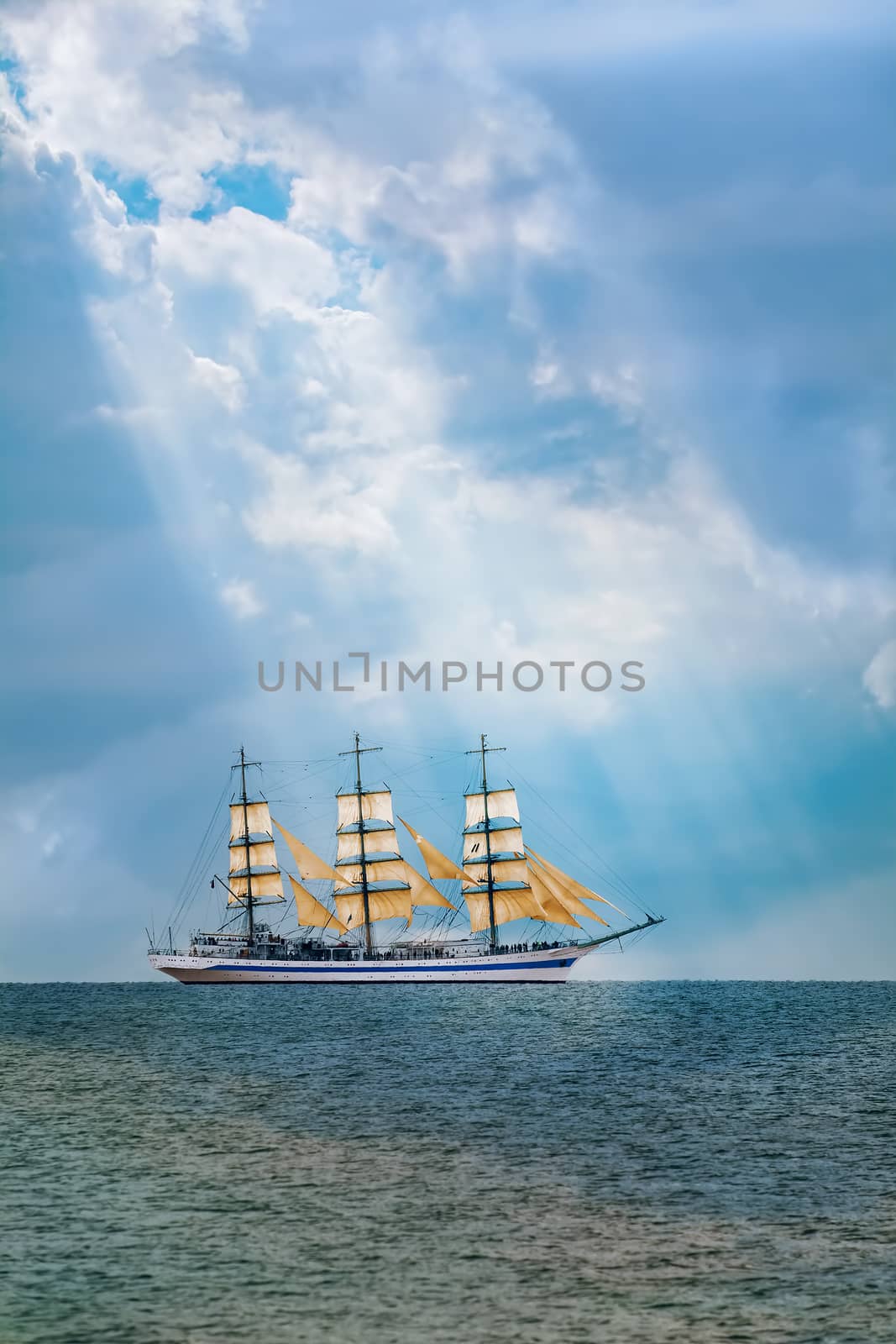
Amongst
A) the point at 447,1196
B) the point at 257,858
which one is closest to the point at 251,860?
the point at 257,858

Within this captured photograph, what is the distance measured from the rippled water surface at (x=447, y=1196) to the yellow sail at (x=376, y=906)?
8572 centimetres

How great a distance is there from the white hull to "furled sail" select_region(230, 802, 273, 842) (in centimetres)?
1889

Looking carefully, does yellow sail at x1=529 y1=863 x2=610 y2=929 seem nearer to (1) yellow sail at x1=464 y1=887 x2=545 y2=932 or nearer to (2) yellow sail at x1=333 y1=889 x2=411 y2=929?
(1) yellow sail at x1=464 y1=887 x2=545 y2=932

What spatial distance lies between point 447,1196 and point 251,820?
469 ft

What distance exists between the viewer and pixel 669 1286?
28.3 m

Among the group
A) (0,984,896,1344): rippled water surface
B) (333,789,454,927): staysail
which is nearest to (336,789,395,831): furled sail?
(333,789,454,927): staysail

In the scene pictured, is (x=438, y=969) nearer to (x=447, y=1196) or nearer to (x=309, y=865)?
(x=309, y=865)

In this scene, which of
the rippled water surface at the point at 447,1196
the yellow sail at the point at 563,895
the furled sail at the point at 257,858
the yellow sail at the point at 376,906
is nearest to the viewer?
the rippled water surface at the point at 447,1196

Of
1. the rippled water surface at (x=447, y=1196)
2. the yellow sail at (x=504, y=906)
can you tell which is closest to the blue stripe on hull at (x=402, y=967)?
the yellow sail at (x=504, y=906)

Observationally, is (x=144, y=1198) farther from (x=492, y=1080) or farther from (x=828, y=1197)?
(x=492, y=1080)

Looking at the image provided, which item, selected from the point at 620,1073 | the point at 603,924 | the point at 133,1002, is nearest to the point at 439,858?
the point at 603,924

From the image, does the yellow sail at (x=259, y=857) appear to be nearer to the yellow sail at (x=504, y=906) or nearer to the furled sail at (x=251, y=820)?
the furled sail at (x=251, y=820)

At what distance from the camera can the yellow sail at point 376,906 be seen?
164 metres

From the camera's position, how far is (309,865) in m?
167
